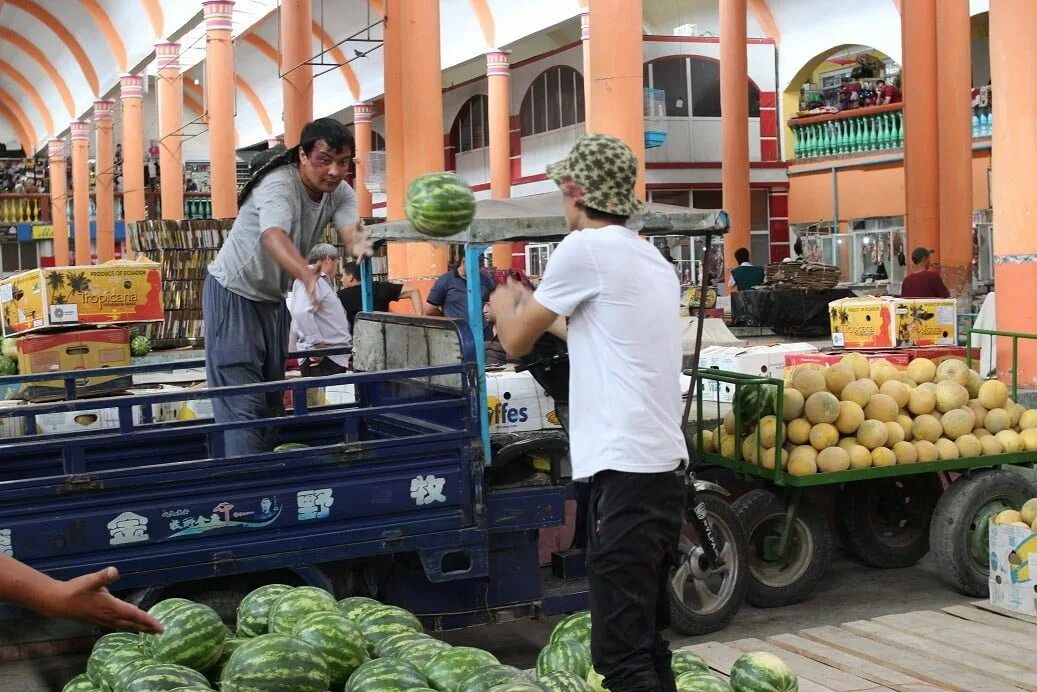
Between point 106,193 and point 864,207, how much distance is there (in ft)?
71.0

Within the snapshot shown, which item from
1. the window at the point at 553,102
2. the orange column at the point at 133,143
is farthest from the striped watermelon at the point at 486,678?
the orange column at the point at 133,143

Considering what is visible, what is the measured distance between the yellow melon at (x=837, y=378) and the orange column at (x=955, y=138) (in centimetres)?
1169

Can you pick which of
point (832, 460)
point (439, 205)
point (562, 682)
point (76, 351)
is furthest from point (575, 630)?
point (76, 351)

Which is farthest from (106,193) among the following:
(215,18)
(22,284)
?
(22,284)

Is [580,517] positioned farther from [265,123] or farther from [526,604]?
[265,123]

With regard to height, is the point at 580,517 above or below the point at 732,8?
below

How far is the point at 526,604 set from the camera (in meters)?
5.73

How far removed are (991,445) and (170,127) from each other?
1028 inches

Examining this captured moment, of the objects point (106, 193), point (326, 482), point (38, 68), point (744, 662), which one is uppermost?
point (38, 68)

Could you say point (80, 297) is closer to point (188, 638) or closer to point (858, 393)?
point (858, 393)

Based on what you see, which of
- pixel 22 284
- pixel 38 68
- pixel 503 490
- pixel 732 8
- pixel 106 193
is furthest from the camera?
pixel 38 68

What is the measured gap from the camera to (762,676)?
358 centimetres

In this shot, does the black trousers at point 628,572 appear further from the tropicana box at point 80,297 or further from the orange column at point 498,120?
the orange column at point 498,120

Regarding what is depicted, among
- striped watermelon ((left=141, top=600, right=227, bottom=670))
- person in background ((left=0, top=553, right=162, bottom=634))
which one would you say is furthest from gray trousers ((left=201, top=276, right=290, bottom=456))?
person in background ((left=0, top=553, right=162, bottom=634))
